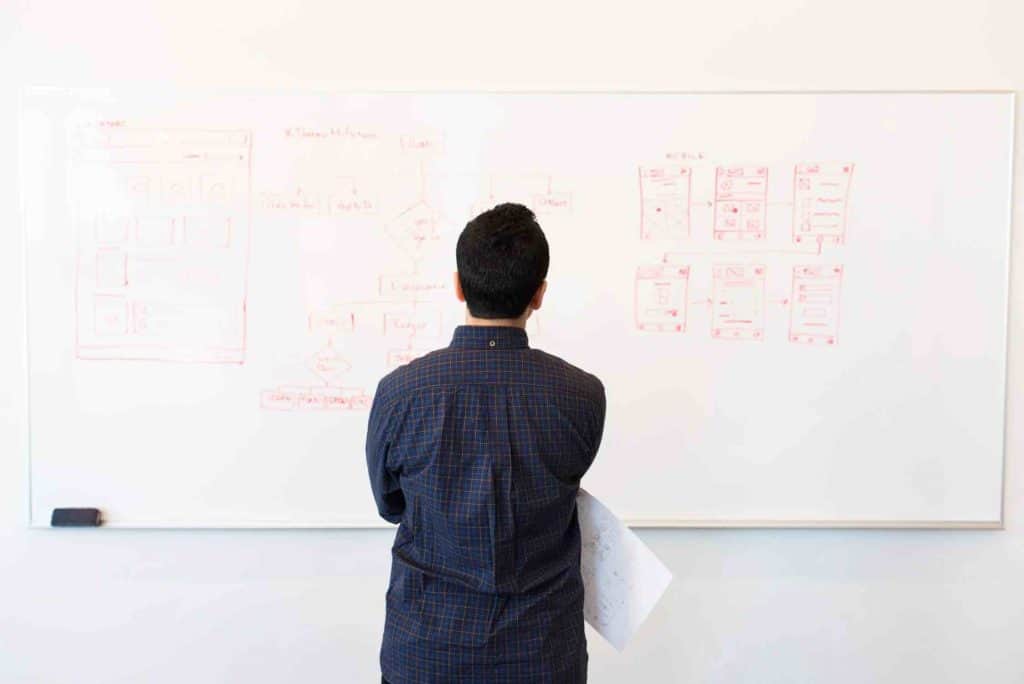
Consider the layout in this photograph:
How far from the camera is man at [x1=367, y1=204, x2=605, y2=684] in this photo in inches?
48.3

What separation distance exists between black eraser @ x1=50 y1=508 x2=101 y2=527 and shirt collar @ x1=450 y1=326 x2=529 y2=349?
4.42 feet

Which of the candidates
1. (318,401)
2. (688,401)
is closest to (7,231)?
(318,401)

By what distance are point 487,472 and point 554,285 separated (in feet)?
3.00

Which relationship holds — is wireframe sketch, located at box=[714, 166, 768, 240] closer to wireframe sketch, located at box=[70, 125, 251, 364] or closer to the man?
the man

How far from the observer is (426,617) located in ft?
4.21

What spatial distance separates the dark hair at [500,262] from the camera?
1.23 meters

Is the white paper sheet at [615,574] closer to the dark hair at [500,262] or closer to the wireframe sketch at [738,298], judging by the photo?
the dark hair at [500,262]

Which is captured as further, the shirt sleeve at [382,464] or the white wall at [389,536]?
the white wall at [389,536]

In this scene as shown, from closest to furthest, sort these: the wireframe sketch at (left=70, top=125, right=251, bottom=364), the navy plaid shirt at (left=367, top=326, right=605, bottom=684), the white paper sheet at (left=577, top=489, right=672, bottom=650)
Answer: the navy plaid shirt at (left=367, top=326, right=605, bottom=684), the white paper sheet at (left=577, top=489, right=672, bottom=650), the wireframe sketch at (left=70, top=125, right=251, bottom=364)

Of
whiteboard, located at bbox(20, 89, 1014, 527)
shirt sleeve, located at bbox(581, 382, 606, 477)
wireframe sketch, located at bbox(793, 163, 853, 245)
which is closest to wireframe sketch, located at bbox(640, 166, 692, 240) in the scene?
whiteboard, located at bbox(20, 89, 1014, 527)

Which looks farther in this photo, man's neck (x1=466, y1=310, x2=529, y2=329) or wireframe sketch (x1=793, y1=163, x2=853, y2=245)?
wireframe sketch (x1=793, y1=163, x2=853, y2=245)

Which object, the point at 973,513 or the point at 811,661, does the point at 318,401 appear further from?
the point at 973,513

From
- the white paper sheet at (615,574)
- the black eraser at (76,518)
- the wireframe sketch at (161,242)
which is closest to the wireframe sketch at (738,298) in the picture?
the white paper sheet at (615,574)

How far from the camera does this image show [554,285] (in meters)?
2.05
